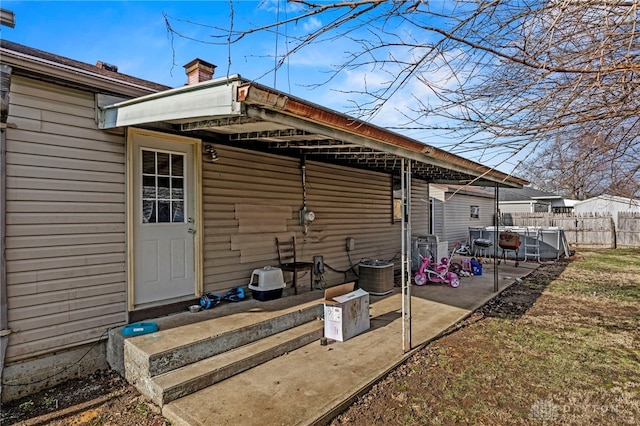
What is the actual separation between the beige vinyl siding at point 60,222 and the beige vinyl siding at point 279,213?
3.91 feet

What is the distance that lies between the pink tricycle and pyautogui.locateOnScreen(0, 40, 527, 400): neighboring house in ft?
8.72

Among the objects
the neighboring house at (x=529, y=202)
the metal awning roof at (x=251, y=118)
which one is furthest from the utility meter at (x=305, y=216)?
the neighboring house at (x=529, y=202)

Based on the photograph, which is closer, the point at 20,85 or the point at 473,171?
the point at 20,85

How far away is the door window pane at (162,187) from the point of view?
4137 mm

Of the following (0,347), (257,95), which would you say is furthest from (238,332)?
(257,95)

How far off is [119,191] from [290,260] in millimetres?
2895

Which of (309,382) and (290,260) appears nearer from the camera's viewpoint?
(309,382)

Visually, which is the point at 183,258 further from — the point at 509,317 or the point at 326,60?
the point at 509,317

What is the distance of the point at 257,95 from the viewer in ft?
8.26

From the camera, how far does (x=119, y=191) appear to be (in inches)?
151

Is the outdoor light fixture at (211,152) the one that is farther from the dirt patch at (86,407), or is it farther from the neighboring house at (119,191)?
the dirt patch at (86,407)

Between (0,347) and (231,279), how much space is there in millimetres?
2462

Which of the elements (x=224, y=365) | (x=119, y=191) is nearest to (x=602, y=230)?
(x=224, y=365)

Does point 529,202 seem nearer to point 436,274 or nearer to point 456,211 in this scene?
point 456,211
